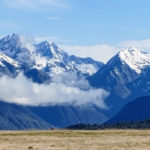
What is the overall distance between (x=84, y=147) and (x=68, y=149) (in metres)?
3.57

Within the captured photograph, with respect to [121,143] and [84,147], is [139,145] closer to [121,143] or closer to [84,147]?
[121,143]

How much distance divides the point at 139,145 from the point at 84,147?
9.66 m

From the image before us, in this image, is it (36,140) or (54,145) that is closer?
(54,145)

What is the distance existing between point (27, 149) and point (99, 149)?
10.6m

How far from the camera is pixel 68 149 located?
73.2 m

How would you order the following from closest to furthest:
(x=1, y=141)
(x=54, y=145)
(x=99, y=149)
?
(x=99, y=149) < (x=54, y=145) < (x=1, y=141)

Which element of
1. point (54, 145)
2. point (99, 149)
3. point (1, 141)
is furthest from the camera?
point (1, 141)

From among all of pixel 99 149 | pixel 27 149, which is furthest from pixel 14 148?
pixel 99 149

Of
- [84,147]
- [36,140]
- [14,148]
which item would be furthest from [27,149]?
[36,140]

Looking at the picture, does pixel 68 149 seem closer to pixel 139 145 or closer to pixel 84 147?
pixel 84 147

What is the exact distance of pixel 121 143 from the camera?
82188 mm

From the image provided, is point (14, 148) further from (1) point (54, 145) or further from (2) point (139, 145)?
(2) point (139, 145)

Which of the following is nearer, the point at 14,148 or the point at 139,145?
the point at 14,148

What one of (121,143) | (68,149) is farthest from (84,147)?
(121,143)
